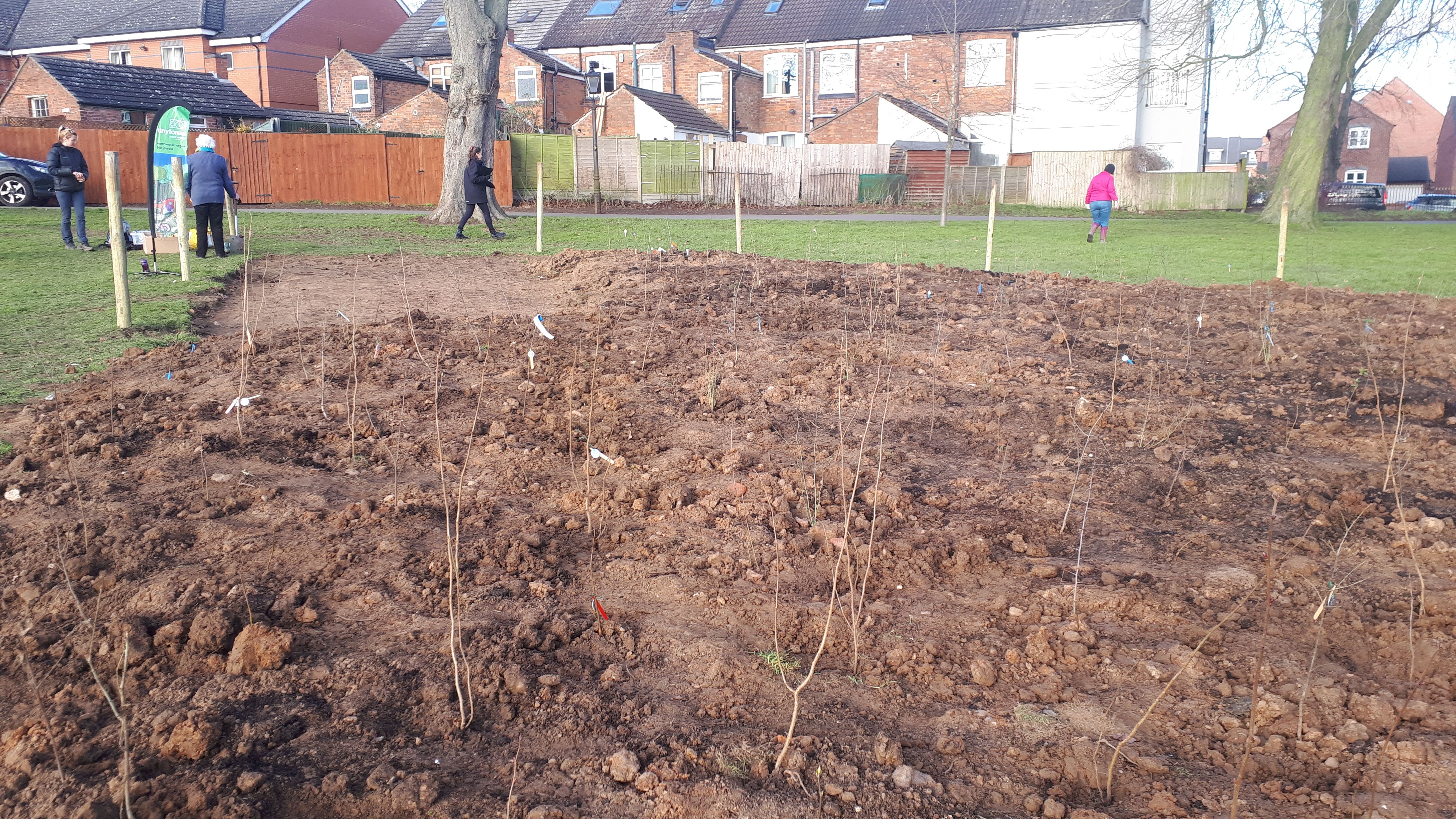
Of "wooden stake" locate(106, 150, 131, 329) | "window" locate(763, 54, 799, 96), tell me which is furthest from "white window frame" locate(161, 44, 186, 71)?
"wooden stake" locate(106, 150, 131, 329)

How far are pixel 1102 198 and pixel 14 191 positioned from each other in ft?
72.6

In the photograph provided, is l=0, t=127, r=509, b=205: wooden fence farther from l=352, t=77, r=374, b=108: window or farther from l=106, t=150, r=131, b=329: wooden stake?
l=106, t=150, r=131, b=329: wooden stake

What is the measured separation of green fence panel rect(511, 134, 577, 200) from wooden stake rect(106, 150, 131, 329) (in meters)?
21.8

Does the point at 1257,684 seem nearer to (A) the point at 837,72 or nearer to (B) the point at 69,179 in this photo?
(B) the point at 69,179

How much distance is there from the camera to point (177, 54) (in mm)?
44344

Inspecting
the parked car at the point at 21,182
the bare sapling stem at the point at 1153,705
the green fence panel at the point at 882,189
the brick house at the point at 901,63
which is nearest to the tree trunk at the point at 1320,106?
the brick house at the point at 901,63

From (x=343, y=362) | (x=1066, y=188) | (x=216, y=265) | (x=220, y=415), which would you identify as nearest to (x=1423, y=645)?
(x=220, y=415)

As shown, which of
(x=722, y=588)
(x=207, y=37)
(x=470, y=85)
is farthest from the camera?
(x=207, y=37)

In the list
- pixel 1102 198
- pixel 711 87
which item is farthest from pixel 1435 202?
pixel 1102 198

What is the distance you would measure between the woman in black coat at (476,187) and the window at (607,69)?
92.1ft

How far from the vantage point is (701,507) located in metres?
4.26

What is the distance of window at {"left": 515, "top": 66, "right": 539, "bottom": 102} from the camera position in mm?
41031

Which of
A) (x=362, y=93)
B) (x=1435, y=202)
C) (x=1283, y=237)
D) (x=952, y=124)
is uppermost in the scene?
(x=362, y=93)

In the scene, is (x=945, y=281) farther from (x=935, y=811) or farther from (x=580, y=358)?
(x=935, y=811)
